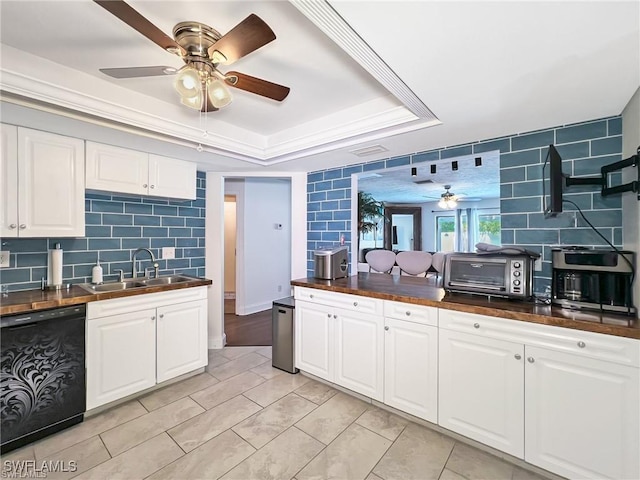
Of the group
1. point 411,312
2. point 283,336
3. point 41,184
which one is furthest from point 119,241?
point 411,312

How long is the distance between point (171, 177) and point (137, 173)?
0.30 metres

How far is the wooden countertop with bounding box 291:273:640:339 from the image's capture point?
1480 mm

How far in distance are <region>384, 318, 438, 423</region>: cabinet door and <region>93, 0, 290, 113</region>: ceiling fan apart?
172cm

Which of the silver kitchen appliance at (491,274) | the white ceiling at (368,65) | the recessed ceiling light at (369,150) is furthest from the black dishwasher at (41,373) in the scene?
the silver kitchen appliance at (491,274)

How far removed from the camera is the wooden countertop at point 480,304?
1.48 metres

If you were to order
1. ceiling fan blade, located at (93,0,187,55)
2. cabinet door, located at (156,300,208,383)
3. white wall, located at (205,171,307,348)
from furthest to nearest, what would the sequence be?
white wall, located at (205,171,307,348), cabinet door, located at (156,300,208,383), ceiling fan blade, located at (93,0,187,55)

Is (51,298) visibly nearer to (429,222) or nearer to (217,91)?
(217,91)

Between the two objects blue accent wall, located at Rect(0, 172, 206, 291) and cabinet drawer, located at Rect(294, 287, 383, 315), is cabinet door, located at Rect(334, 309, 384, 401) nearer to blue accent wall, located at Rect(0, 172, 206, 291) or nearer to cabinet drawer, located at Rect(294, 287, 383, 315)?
cabinet drawer, located at Rect(294, 287, 383, 315)

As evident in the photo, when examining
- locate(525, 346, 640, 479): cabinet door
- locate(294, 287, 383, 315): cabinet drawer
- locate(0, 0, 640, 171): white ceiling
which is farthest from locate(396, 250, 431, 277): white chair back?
locate(525, 346, 640, 479): cabinet door

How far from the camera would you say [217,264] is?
11.6 ft

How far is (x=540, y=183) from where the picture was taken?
2193 mm

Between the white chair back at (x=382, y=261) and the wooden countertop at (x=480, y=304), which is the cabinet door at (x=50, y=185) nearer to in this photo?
the wooden countertop at (x=480, y=304)

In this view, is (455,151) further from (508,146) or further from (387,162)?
(387,162)

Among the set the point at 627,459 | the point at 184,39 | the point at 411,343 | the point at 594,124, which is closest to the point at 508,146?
the point at 594,124
